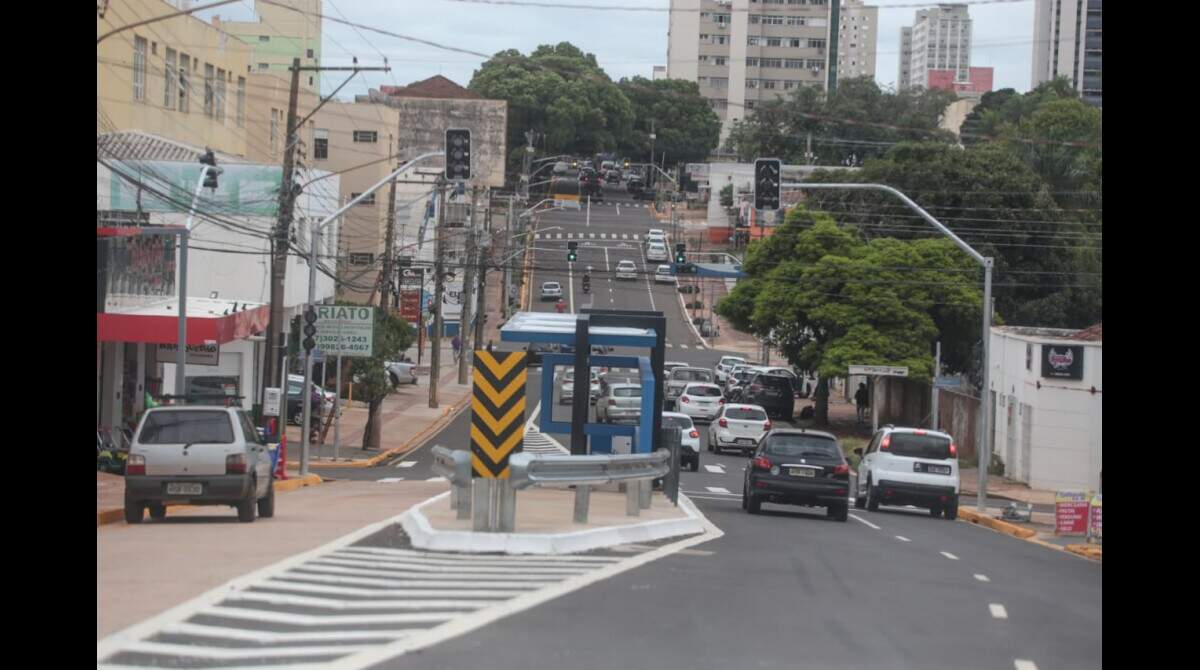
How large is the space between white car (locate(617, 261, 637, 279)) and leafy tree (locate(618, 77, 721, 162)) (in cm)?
4315

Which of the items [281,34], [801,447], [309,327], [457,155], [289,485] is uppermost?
[281,34]

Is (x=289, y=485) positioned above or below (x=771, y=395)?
below

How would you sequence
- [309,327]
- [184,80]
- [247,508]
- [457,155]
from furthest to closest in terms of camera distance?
[184,80]
[309,327]
[457,155]
[247,508]

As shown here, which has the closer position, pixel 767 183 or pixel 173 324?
pixel 767 183

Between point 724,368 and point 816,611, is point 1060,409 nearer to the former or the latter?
point 816,611

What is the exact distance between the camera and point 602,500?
70.5ft

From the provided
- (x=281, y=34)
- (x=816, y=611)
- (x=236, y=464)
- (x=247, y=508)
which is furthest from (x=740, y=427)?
(x=281, y=34)

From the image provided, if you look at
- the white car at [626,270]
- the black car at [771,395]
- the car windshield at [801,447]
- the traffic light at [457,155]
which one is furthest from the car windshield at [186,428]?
the white car at [626,270]

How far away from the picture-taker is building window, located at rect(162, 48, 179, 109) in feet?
161

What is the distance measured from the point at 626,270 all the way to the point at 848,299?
1402 inches

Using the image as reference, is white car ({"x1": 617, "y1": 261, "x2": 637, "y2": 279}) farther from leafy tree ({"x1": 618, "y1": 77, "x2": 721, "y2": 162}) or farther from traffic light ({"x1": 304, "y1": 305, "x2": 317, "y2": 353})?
traffic light ({"x1": 304, "y1": 305, "x2": 317, "y2": 353})

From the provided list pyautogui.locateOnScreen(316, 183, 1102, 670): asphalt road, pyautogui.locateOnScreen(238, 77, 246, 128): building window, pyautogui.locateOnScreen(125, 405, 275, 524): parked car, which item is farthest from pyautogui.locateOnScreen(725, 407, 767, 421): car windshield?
pyautogui.locateOnScreen(125, 405, 275, 524): parked car

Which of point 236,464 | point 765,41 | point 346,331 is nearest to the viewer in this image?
point 236,464

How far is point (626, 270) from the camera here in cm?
9044
